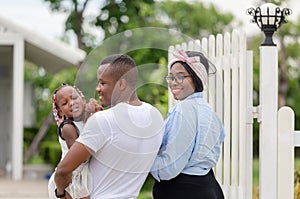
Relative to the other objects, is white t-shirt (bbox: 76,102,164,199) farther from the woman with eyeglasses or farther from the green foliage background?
the green foliage background

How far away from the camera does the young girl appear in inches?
171

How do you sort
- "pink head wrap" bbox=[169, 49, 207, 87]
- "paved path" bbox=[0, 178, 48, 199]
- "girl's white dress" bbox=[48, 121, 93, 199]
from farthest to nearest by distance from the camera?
"paved path" bbox=[0, 178, 48, 199], "pink head wrap" bbox=[169, 49, 207, 87], "girl's white dress" bbox=[48, 121, 93, 199]

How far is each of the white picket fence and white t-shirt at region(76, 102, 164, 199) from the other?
46.1 inches

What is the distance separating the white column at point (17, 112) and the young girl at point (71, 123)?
1013cm

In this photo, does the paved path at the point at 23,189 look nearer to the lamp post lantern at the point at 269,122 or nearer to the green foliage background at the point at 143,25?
the green foliage background at the point at 143,25

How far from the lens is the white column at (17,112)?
14711 millimetres

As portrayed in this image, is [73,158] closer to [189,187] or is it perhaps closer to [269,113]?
[189,187]

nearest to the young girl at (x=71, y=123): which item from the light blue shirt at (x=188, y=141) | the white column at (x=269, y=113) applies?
the light blue shirt at (x=188, y=141)

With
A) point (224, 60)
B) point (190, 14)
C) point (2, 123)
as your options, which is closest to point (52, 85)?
point (190, 14)

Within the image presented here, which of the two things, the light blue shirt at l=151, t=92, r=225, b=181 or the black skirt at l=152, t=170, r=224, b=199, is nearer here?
the light blue shirt at l=151, t=92, r=225, b=181

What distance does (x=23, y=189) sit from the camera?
12977 mm

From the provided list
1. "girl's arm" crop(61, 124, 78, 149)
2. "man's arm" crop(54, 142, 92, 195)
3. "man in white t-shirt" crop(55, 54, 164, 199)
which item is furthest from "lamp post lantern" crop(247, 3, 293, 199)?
"man's arm" crop(54, 142, 92, 195)

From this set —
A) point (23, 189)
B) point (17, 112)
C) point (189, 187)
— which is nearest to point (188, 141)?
point (189, 187)

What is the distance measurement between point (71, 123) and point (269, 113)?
1527 mm
